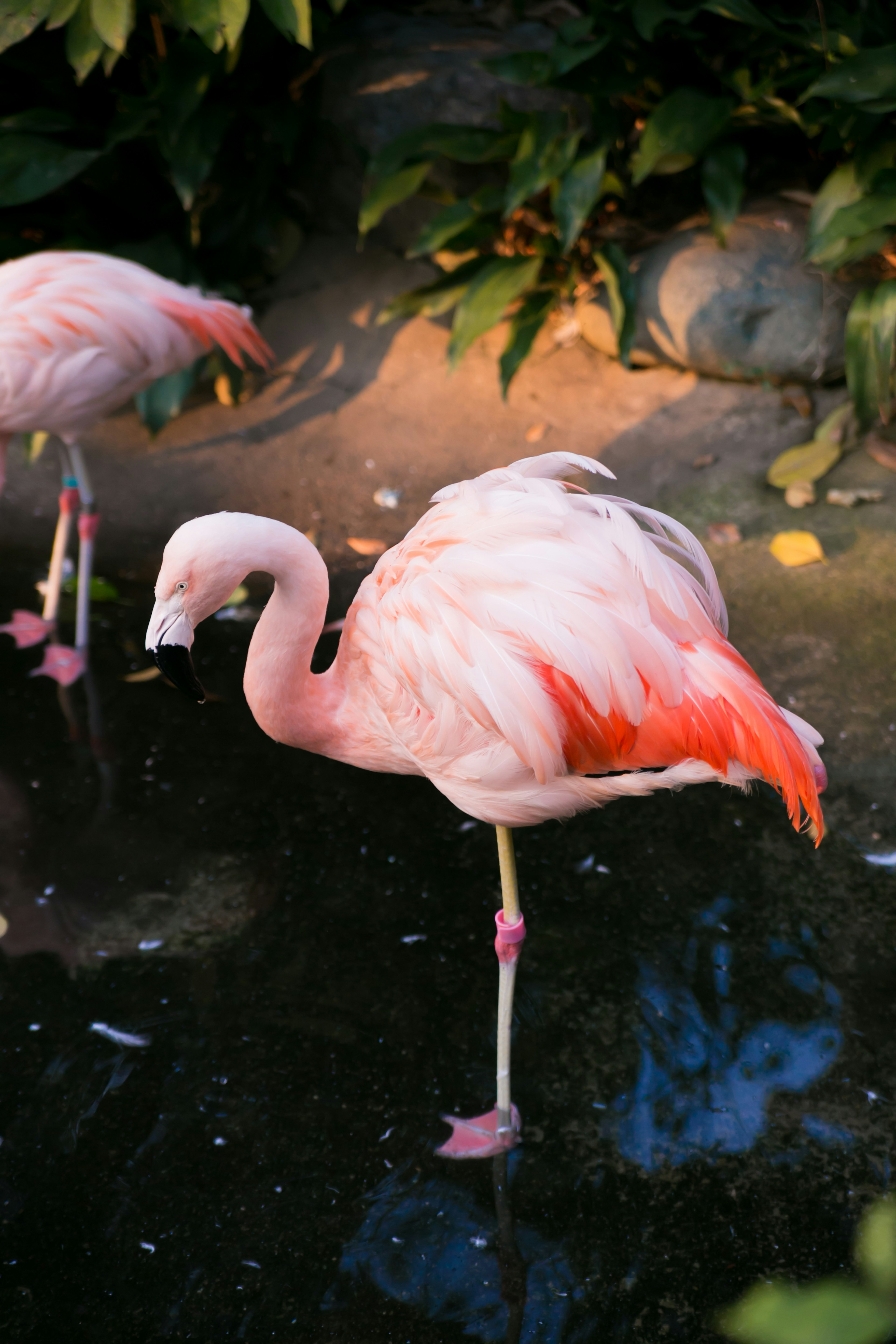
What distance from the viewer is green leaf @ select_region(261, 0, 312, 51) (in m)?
3.50

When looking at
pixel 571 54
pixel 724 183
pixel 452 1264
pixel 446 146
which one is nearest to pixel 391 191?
pixel 446 146

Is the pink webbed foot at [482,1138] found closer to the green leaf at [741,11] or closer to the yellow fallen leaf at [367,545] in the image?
the yellow fallen leaf at [367,545]

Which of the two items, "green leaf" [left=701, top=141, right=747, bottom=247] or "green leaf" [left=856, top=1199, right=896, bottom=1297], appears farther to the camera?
"green leaf" [left=701, top=141, right=747, bottom=247]

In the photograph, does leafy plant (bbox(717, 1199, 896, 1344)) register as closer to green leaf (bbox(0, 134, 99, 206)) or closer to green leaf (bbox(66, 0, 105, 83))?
green leaf (bbox(66, 0, 105, 83))

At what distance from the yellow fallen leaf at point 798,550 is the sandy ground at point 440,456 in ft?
0.10

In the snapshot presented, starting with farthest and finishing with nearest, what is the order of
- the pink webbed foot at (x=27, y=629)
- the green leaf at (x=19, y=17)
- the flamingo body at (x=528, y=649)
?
the green leaf at (x=19, y=17), the pink webbed foot at (x=27, y=629), the flamingo body at (x=528, y=649)

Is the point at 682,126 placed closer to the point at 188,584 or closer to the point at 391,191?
the point at 391,191

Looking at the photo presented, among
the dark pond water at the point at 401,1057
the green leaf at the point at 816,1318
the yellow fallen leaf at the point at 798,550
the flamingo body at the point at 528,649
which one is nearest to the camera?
the green leaf at the point at 816,1318

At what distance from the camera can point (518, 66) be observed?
3.78m

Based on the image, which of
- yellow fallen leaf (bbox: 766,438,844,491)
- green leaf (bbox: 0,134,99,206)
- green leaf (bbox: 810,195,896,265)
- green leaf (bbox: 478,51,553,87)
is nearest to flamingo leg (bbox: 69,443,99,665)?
green leaf (bbox: 0,134,99,206)

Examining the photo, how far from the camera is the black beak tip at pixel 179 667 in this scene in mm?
1704

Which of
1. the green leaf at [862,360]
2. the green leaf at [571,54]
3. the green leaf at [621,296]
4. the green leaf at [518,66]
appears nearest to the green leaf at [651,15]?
the green leaf at [571,54]

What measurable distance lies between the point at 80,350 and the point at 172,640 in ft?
5.10

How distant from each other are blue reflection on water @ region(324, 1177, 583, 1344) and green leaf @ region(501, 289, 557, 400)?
2902 mm
